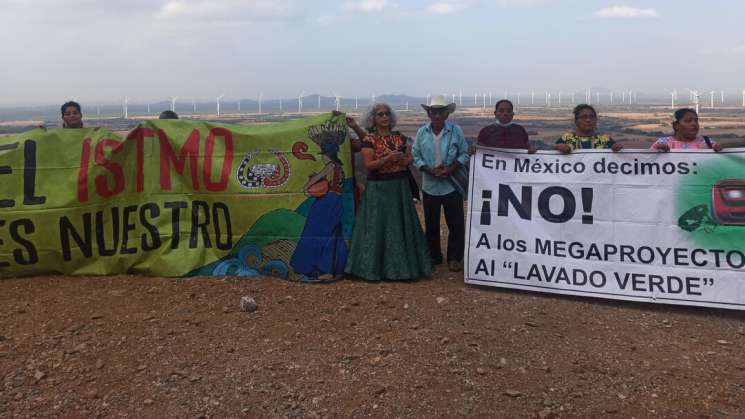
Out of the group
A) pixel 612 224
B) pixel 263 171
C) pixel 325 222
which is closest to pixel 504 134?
pixel 612 224

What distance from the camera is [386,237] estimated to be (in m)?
5.52

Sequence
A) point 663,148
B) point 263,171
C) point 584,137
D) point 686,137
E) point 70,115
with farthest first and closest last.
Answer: point 70,115 → point 263,171 → point 584,137 → point 686,137 → point 663,148

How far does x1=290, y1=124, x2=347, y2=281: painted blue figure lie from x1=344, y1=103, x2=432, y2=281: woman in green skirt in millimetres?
168

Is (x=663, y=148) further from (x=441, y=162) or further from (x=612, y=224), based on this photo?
(x=441, y=162)

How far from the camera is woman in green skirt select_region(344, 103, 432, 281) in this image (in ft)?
17.9

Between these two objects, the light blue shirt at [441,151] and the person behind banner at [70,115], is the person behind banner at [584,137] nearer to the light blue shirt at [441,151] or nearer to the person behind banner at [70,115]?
the light blue shirt at [441,151]

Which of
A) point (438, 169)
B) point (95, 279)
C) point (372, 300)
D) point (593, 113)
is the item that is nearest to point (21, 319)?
point (95, 279)

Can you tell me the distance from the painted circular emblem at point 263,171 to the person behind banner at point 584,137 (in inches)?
98.3

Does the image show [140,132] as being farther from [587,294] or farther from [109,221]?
[587,294]

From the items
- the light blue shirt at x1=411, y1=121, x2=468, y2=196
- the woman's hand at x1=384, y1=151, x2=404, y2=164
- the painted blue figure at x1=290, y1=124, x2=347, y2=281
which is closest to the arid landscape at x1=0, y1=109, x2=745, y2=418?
the painted blue figure at x1=290, y1=124, x2=347, y2=281

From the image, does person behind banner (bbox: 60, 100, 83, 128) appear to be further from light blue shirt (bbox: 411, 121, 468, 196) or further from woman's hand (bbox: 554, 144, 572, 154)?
woman's hand (bbox: 554, 144, 572, 154)

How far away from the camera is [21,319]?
4.66 m

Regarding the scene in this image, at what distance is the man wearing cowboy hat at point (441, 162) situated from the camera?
5.60 meters

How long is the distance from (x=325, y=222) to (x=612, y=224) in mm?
2488
